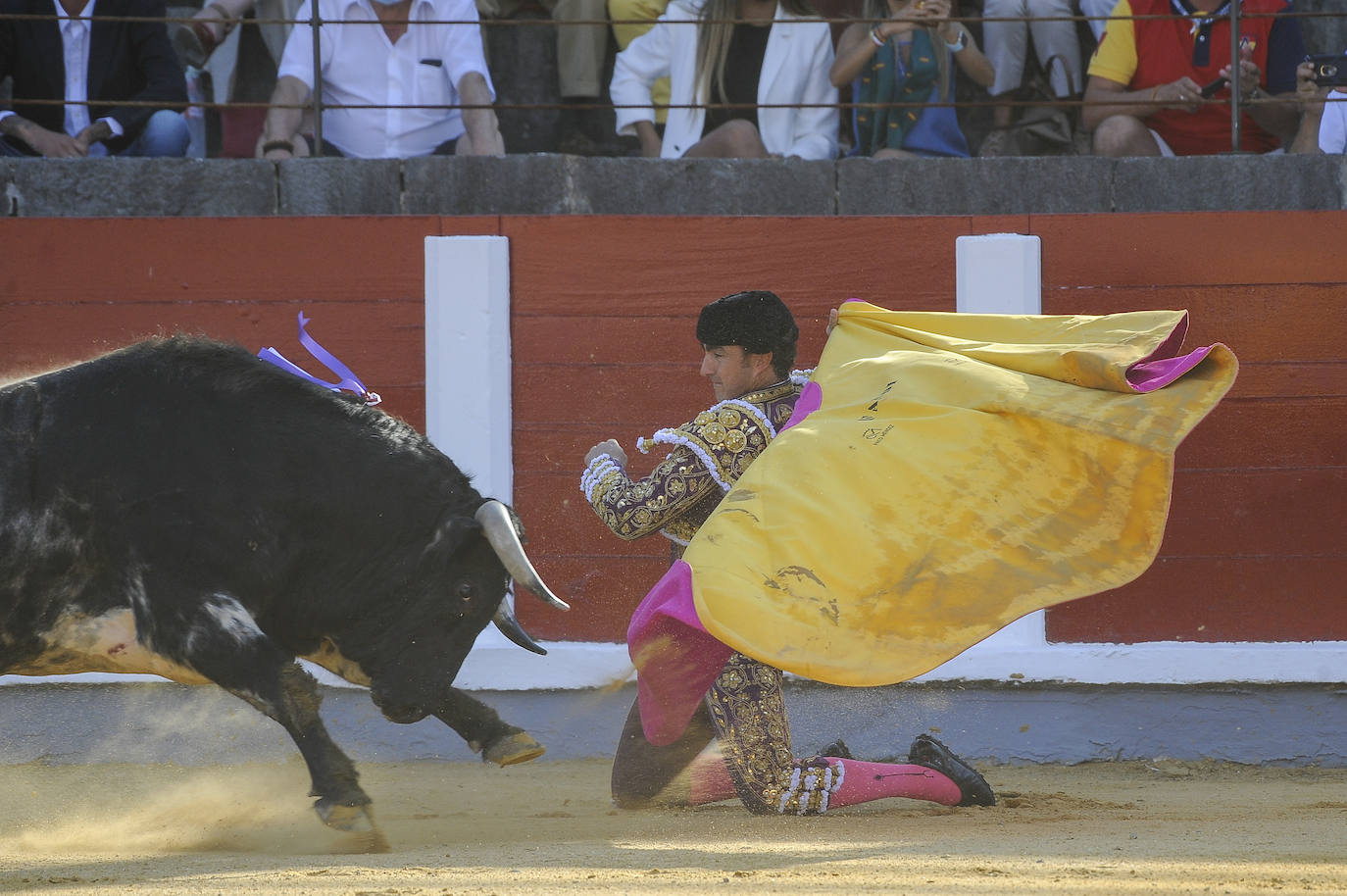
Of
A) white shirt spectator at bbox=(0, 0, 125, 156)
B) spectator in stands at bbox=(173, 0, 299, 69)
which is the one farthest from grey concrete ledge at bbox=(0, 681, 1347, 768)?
spectator in stands at bbox=(173, 0, 299, 69)

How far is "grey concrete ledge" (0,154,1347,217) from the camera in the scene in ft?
15.6

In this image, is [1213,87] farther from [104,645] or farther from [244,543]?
[104,645]

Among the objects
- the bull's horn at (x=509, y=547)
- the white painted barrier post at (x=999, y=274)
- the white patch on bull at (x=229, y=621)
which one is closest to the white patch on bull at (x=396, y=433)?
the bull's horn at (x=509, y=547)

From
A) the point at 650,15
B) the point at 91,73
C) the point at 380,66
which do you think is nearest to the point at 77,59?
the point at 91,73

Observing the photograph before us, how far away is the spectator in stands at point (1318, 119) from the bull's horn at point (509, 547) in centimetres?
297

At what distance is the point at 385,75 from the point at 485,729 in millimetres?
2640

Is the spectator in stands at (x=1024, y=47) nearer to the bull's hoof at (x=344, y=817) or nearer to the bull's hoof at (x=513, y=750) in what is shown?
the bull's hoof at (x=513, y=750)

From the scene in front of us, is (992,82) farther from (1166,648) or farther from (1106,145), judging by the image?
(1166,648)

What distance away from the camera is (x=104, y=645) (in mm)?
3158

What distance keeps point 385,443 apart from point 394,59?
2.26 metres

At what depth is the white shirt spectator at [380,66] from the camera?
16.9ft

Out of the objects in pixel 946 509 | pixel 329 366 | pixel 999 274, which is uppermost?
pixel 999 274

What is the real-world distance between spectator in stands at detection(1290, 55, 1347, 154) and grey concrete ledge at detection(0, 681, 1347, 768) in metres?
1.75

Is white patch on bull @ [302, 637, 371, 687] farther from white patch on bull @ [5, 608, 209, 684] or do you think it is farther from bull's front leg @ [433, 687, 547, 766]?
white patch on bull @ [5, 608, 209, 684]
